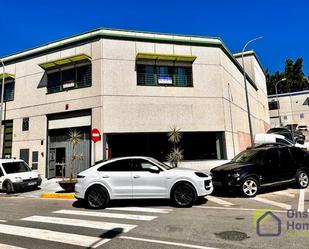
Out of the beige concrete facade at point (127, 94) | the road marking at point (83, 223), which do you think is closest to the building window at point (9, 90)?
the beige concrete facade at point (127, 94)

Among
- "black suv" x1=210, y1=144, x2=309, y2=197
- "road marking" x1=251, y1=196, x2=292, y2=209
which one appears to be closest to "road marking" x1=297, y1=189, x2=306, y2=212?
"road marking" x1=251, y1=196, x2=292, y2=209

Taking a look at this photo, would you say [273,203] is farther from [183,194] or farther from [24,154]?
[24,154]

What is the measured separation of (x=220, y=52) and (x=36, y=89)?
14439 millimetres

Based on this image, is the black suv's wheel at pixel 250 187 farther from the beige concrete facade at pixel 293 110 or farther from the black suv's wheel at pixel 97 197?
the beige concrete facade at pixel 293 110

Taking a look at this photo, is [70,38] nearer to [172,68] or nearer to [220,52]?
[172,68]

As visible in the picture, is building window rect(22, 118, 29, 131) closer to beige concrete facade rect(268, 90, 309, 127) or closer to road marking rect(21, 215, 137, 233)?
road marking rect(21, 215, 137, 233)

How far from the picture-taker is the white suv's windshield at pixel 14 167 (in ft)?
46.1

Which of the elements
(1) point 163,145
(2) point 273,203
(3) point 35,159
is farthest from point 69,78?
(2) point 273,203

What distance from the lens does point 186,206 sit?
8531 millimetres

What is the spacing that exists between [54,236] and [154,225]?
229 centimetres

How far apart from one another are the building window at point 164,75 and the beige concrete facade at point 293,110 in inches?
1361

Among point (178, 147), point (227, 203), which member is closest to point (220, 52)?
point (178, 147)

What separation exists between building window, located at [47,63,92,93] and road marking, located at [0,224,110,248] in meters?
13.1

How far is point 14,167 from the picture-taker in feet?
47.1
